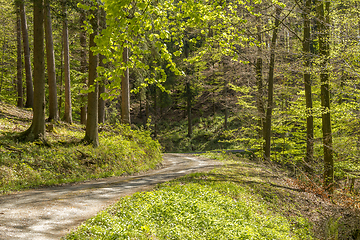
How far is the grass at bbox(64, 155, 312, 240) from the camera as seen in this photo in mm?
5125

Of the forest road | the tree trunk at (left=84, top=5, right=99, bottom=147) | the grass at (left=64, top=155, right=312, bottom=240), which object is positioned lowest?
the grass at (left=64, top=155, right=312, bottom=240)

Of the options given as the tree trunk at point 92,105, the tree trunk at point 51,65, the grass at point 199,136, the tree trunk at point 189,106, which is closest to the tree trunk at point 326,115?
A: the tree trunk at point 92,105

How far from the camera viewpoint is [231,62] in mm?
18297

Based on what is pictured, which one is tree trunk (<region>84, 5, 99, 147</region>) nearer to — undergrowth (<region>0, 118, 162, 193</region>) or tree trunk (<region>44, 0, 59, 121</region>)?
undergrowth (<region>0, 118, 162, 193</region>)

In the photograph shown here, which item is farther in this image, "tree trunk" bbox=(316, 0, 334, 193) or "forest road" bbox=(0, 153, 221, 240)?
"tree trunk" bbox=(316, 0, 334, 193)

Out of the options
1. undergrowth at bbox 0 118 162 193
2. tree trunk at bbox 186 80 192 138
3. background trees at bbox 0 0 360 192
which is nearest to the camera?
background trees at bbox 0 0 360 192

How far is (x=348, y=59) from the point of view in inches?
391

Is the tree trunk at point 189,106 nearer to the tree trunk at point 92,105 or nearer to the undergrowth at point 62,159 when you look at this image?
→ the undergrowth at point 62,159

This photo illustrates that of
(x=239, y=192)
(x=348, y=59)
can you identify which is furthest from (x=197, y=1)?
(x=348, y=59)

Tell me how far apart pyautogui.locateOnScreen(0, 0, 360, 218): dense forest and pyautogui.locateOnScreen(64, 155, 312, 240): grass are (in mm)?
2565

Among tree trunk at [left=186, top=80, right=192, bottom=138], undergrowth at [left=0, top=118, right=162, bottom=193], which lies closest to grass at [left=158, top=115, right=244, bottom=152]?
tree trunk at [left=186, top=80, right=192, bottom=138]

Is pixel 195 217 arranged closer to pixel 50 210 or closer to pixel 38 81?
pixel 50 210

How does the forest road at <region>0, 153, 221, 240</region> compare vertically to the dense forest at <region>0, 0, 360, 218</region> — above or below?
below

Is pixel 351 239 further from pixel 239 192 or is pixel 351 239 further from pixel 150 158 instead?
pixel 150 158
